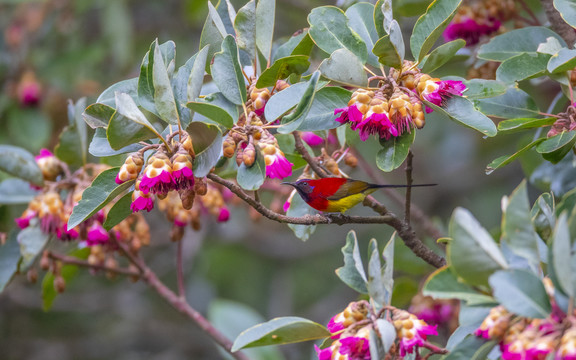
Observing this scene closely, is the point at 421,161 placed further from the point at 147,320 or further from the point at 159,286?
the point at 159,286

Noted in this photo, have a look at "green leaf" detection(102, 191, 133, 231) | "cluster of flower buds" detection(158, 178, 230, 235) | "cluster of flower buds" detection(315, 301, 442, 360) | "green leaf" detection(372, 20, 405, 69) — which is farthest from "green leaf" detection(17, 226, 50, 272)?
"green leaf" detection(372, 20, 405, 69)

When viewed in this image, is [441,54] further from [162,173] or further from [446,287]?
[162,173]

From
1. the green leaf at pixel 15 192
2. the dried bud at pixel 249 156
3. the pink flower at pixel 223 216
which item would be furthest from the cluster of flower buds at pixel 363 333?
the green leaf at pixel 15 192

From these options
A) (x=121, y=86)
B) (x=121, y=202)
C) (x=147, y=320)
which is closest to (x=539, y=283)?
(x=121, y=202)

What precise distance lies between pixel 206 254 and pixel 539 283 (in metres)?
3.94

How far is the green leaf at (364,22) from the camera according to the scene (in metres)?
1.53

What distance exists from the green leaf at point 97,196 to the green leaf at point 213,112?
24cm

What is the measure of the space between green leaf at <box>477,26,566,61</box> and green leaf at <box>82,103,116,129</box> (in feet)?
3.14

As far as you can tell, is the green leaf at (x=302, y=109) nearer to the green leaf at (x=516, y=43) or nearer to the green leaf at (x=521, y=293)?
the green leaf at (x=521, y=293)

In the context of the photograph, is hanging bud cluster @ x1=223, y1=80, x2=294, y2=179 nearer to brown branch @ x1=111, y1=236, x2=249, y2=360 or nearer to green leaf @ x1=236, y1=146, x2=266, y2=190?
green leaf @ x1=236, y1=146, x2=266, y2=190

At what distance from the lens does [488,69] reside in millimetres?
2016

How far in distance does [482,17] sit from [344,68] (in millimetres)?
930

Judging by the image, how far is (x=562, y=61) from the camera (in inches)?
52.4

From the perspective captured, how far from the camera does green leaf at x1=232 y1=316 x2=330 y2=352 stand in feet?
4.01
